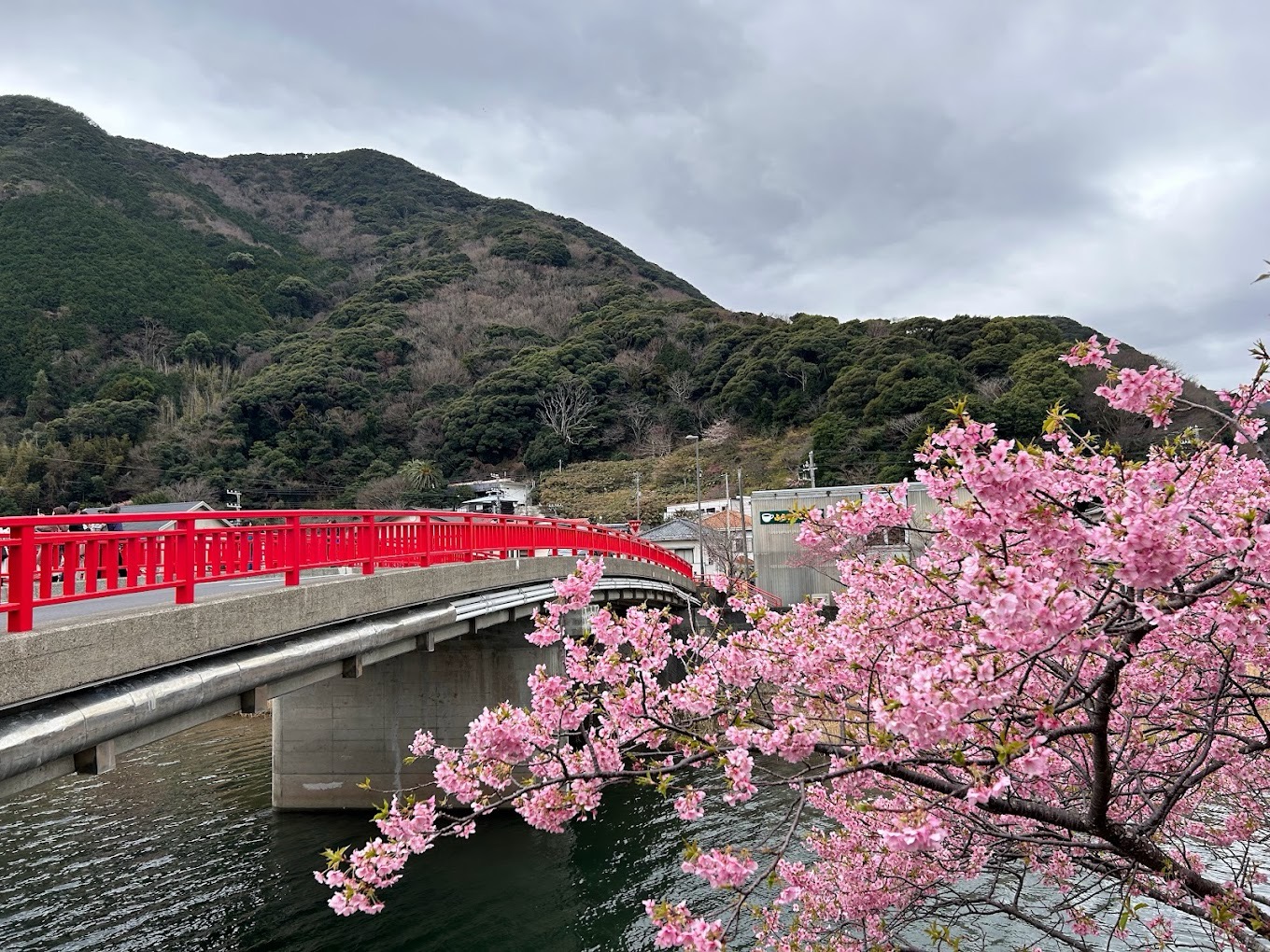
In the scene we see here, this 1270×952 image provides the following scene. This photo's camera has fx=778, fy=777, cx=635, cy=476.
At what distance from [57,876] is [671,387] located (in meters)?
55.8

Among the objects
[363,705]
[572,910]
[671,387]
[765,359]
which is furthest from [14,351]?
[572,910]

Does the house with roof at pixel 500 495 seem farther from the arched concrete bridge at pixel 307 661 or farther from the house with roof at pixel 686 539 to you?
the arched concrete bridge at pixel 307 661

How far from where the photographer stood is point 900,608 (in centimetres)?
489

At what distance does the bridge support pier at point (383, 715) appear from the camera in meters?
14.9

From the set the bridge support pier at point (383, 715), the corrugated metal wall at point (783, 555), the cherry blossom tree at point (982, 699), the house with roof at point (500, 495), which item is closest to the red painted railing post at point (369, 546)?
the cherry blossom tree at point (982, 699)

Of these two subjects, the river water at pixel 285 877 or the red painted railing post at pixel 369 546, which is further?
the river water at pixel 285 877

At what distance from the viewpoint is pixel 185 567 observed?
584cm

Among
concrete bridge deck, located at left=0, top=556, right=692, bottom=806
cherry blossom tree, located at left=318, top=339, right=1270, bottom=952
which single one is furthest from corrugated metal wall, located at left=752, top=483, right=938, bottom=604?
cherry blossom tree, located at left=318, top=339, right=1270, bottom=952

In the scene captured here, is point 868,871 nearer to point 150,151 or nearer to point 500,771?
point 500,771

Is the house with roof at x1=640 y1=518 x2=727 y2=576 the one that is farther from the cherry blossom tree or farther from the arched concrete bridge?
the cherry blossom tree

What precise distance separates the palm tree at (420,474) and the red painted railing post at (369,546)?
46340mm

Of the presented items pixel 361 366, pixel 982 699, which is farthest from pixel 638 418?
pixel 982 699

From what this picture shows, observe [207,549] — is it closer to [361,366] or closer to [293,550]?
[293,550]

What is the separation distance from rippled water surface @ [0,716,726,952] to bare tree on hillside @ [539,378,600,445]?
4642 centimetres
